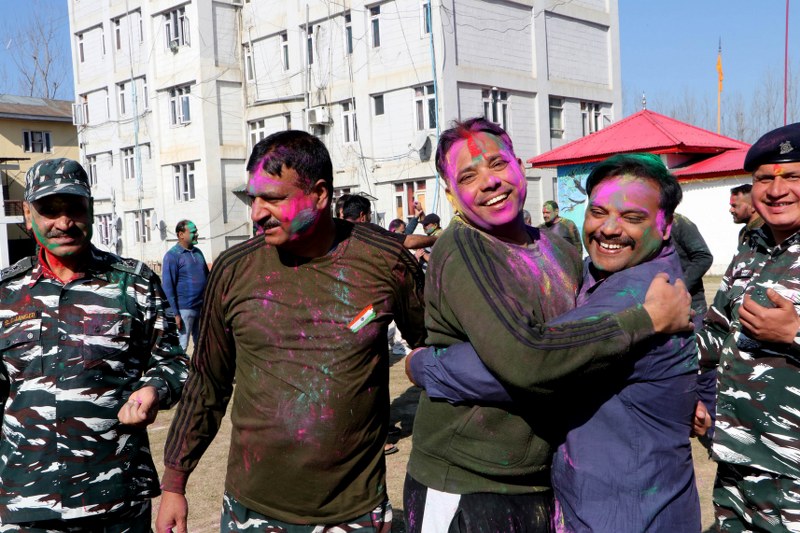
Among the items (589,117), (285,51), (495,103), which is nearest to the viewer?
(495,103)

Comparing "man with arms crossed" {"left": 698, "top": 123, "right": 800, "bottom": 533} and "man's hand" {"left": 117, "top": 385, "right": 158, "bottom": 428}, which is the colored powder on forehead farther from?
"man's hand" {"left": 117, "top": 385, "right": 158, "bottom": 428}

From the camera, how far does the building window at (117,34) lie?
3438 cm

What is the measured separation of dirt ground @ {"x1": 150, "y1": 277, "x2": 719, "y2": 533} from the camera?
17.2 feet

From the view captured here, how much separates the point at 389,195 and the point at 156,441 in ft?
60.9

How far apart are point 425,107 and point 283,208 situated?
22.0 m

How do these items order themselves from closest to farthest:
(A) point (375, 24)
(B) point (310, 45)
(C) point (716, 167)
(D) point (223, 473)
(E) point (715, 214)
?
(D) point (223, 473)
(C) point (716, 167)
(E) point (715, 214)
(A) point (375, 24)
(B) point (310, 45)

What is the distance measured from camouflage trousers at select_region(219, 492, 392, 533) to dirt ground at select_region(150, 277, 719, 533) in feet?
7.46

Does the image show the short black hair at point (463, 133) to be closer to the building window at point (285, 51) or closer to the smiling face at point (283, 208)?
the smiling face at point (283, 208)

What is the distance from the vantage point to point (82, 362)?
3.05 meters

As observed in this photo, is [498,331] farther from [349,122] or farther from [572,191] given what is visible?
[349,122]

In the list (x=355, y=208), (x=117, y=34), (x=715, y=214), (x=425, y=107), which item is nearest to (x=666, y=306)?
(x=355, y=208)

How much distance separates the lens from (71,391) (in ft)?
9.89

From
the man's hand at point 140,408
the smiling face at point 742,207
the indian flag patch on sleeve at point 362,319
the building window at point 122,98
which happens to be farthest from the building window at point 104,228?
the indian flag patch on sleeve at point 362,319

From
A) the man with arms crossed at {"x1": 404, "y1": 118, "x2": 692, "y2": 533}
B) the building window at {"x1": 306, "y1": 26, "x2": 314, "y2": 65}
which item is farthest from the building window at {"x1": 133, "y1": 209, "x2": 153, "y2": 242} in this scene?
the man with arms crossed at {"x1": 404, "y1": 118, "x2": 692, "y2": 533}
